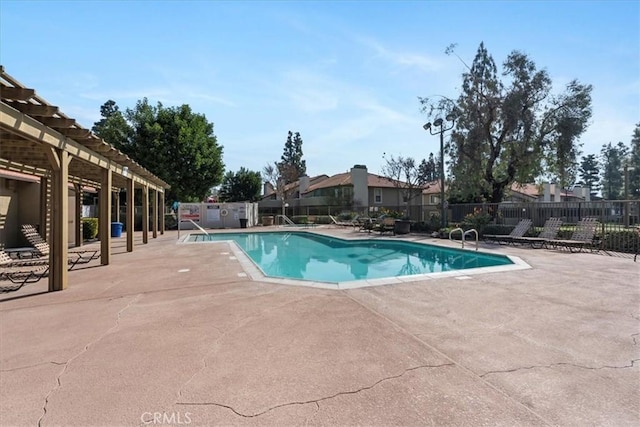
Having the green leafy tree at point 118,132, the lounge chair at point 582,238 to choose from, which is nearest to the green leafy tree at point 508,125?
the lounge chair at point 582,238

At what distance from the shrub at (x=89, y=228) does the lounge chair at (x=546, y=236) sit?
62.9 feet

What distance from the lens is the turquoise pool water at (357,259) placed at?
9.34 meters

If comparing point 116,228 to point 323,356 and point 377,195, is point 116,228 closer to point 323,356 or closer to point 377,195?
point 323,356

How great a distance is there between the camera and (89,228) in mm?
15812

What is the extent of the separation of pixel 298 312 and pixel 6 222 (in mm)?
12507

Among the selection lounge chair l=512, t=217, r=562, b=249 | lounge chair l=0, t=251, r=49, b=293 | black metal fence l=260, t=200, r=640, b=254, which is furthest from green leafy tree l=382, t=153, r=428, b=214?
lounge chair l=0, t=251, r=49, b=293

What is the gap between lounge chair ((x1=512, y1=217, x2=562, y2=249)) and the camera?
475 inches

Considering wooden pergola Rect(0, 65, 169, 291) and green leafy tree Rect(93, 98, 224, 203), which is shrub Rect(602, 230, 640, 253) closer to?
wooden pergola Rect(0, 65, 169, 291)

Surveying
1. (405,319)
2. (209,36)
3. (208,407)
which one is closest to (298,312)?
(405,319)

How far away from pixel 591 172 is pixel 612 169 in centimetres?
1344

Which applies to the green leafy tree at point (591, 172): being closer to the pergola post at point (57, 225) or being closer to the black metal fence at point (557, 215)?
the black metal fence at point (557, 215)

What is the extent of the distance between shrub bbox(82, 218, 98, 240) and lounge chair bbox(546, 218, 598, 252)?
19.7 metres

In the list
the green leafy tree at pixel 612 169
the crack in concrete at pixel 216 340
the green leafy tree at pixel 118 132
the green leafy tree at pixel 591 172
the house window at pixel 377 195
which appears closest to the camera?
the crack in concrete at pixel 216 340

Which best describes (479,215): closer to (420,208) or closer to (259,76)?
(420,208)
